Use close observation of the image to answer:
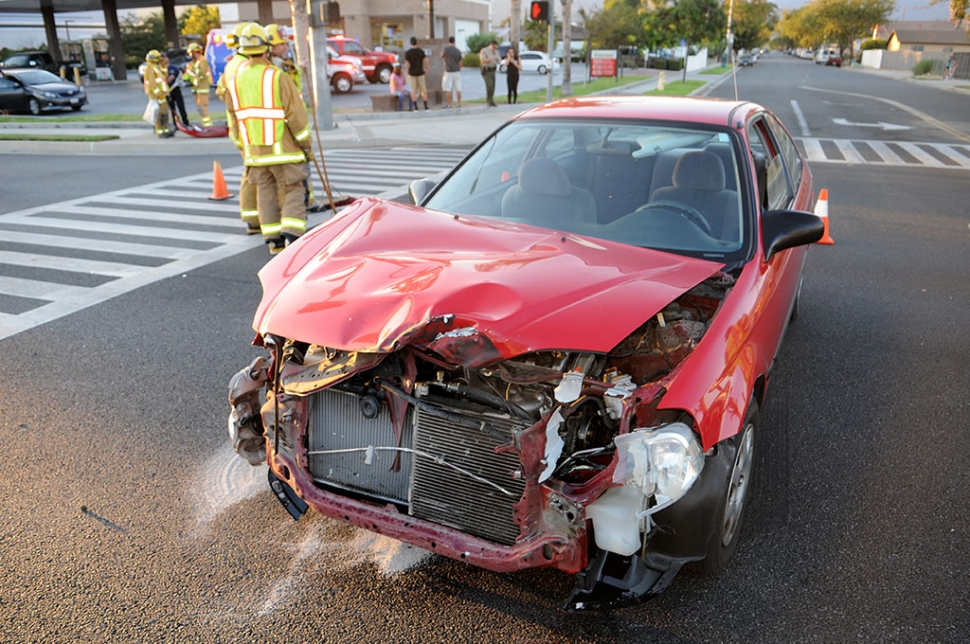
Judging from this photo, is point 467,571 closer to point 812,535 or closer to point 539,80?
point 812,535

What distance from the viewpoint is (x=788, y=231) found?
3.65m

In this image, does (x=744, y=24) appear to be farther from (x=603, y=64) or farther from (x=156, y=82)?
(x=156, y=82)

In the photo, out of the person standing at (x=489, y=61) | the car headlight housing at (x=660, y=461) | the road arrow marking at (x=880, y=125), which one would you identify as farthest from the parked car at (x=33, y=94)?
the car headlight housing at (x=660, y=461)

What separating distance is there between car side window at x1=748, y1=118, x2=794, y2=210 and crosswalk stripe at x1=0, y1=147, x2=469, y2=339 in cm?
542

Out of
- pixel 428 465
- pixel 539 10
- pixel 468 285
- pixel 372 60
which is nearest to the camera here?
pixel 428 465

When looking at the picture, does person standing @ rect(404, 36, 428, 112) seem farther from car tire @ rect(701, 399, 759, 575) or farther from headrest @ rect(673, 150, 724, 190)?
car tire @ rect(701, 399, 759, 575)

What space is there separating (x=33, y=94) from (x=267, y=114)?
21.3m

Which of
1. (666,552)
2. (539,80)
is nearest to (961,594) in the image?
(666,552)

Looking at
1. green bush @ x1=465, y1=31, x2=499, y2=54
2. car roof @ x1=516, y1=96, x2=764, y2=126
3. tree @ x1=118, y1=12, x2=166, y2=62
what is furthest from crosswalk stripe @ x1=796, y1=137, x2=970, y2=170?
tree @ x1=118, y1=12, x2=166, y2=62

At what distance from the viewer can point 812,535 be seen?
341 centimetres

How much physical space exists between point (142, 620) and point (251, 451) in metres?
0.77

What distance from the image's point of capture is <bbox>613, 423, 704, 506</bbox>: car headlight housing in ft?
8.30

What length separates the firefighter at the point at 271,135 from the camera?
24.1ft

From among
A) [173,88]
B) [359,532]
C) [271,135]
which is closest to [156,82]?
[173,88]
